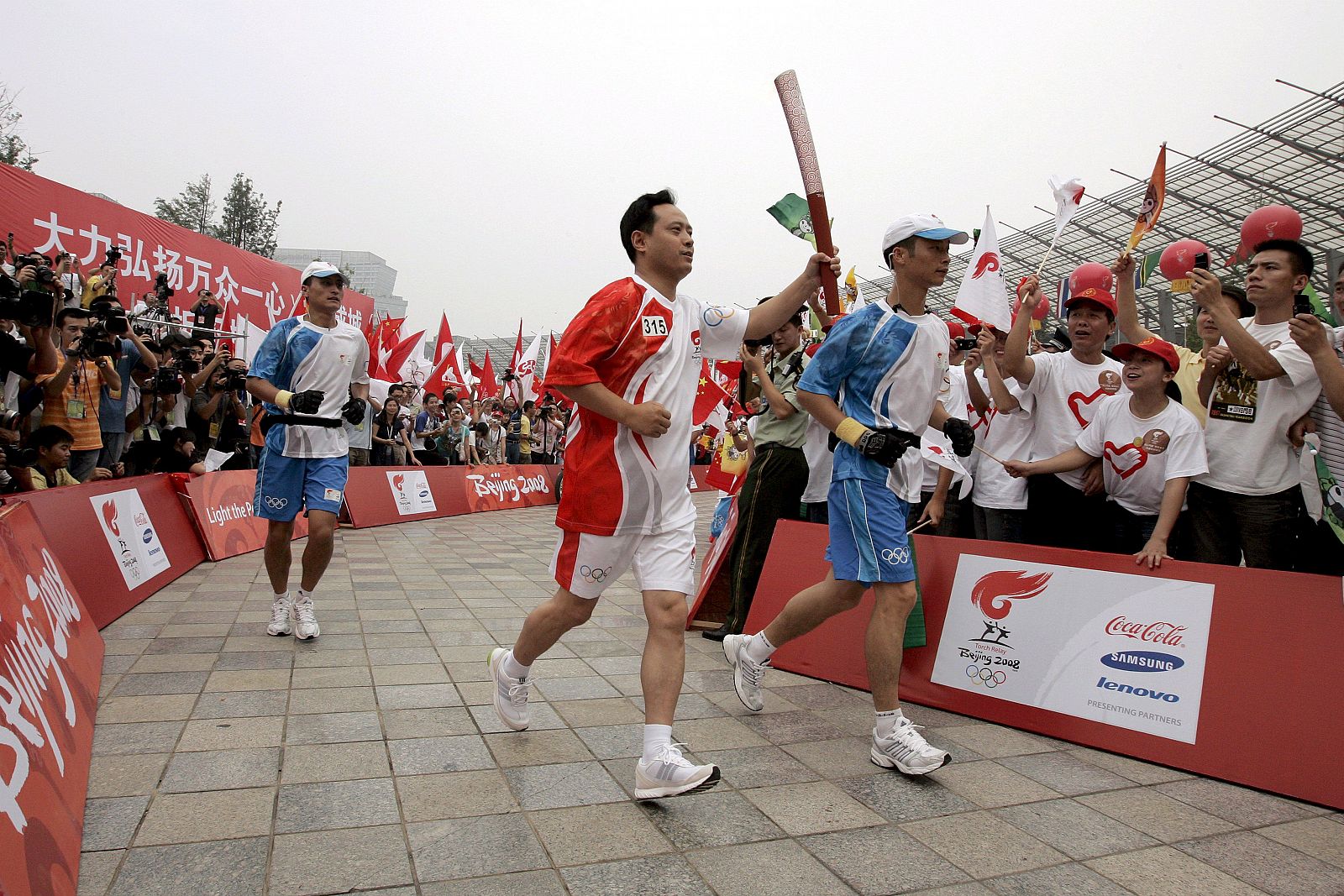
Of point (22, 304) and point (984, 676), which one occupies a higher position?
point (22, 304)

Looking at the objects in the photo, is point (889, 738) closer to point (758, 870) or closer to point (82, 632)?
point (758, 870)

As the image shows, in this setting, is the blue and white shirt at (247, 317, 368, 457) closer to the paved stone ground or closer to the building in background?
the paved stone ground

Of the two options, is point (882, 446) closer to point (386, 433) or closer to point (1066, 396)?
point (1066, 396)

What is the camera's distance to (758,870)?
7.61 ft

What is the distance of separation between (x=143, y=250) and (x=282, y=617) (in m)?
8.97

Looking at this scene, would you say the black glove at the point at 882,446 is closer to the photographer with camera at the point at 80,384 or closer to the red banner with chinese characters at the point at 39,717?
the red banner with chinese characters at the point at 39,717

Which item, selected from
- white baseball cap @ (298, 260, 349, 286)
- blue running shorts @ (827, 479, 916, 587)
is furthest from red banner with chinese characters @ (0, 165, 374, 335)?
blue running shorts @ (827, 479, 916, 587)

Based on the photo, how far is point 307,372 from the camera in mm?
4969

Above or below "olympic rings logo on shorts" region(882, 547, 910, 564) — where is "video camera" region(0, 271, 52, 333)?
above

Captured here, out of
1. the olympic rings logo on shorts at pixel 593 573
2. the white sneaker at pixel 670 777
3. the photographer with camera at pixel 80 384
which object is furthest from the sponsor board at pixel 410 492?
the white sneaker at pixel 670 777

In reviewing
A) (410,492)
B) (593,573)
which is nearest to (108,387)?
(410,492)

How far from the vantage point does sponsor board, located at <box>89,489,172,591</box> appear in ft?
18.3

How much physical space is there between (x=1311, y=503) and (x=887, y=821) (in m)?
2.24

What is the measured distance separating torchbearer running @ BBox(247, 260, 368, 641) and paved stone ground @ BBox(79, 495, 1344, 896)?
1.83 ft
